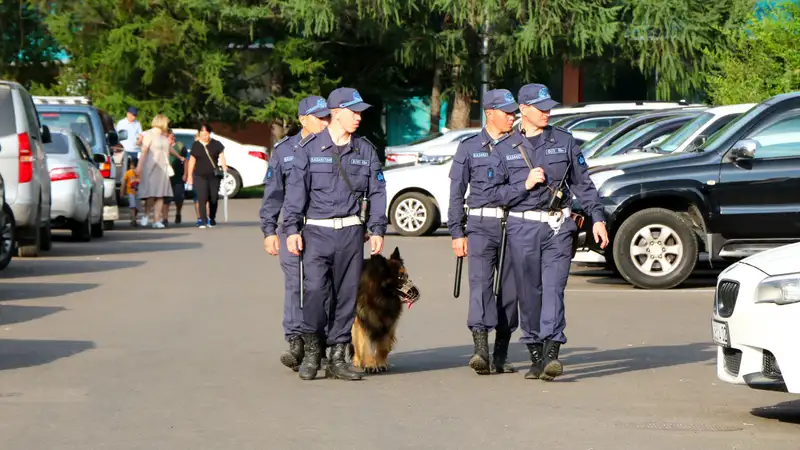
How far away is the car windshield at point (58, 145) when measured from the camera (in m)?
23.7

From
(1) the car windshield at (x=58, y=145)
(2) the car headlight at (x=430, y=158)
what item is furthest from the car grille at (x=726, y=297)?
(2) the car headlight at (x=430, y=158)

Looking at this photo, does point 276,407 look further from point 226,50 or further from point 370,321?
point 226,50

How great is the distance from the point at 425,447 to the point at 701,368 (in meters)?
3.63

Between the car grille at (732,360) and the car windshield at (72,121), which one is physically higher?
the car windshield at (72,121)

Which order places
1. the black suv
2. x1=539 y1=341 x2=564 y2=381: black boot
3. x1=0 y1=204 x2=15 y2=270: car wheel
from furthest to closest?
x1=0 y1=204 x2=15 y2=270: car wheel < the black suv < x1=539 y1=341 x2=564 y2=381: black boot

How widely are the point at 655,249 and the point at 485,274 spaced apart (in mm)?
6125

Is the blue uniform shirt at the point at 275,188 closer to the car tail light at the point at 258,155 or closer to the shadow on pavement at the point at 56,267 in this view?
the shadow on pavement at the point at 56,267

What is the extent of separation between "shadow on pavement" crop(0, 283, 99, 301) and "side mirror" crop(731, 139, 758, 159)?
641 cm

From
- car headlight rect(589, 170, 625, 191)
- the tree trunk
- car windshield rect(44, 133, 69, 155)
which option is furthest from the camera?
the tree trunk

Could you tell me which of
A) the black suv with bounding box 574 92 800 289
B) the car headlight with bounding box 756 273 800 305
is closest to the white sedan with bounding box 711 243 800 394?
the car headlight with bounding box 756 273 800 305

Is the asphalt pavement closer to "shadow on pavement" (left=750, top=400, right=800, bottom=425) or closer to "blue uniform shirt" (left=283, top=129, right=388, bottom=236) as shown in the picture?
"shadow on pavement" (left=750, top=400, right=800, bottom=425)

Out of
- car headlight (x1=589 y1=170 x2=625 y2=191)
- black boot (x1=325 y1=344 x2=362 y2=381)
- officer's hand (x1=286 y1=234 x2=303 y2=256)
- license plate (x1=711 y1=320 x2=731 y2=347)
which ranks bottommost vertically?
black boot (x1=325 y1=344 x2=362 y2=381)

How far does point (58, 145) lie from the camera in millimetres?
23891

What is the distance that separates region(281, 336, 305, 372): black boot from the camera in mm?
10852
